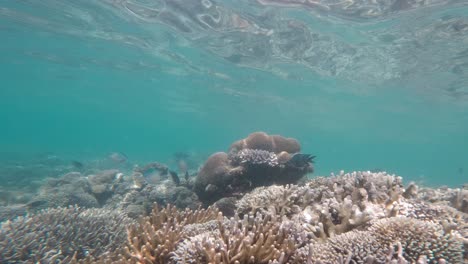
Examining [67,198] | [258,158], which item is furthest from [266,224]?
[67,198]

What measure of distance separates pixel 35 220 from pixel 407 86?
36583mm

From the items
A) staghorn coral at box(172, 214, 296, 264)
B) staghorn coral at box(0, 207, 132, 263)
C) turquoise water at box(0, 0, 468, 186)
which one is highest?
turquoise water at box(0, 0, 468, 186)

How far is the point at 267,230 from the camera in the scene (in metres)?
3.58

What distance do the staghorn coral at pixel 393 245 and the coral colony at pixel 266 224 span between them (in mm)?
10

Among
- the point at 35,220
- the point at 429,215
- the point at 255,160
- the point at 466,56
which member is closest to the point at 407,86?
the point at 466,56

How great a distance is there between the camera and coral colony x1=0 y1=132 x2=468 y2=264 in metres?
3.08

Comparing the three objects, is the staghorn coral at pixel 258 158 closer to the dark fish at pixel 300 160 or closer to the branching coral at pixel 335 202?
the dark fish at pixel 300 160

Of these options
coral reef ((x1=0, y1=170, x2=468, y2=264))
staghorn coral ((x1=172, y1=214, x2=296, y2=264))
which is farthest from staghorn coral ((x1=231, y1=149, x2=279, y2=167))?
staghorn coral ((x1=172, y1=214, x2=296, y2=264))

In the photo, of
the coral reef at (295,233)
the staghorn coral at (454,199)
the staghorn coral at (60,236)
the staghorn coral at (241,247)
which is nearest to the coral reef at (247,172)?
the coral reef at (295,233)

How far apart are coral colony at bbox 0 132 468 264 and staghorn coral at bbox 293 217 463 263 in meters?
0.01

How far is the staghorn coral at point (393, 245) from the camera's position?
2938 millimetres

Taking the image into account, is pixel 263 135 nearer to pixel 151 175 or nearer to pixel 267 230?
pixel 151 175

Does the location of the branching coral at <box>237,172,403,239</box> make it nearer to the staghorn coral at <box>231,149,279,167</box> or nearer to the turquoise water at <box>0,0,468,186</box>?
the staghorn coral at <box>231,149,279,167</box>

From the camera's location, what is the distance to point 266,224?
12.3 ft
